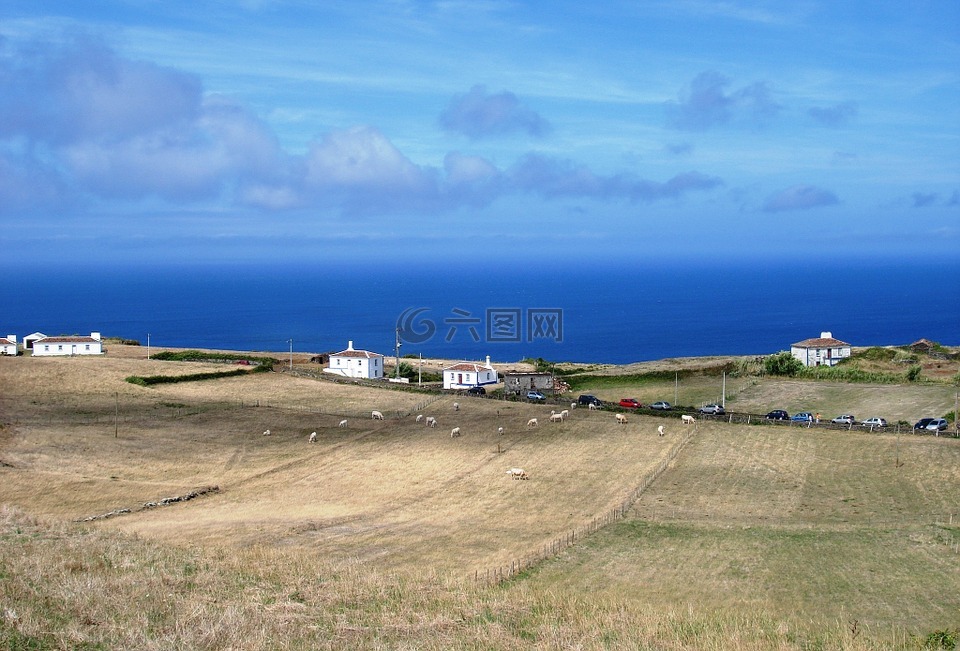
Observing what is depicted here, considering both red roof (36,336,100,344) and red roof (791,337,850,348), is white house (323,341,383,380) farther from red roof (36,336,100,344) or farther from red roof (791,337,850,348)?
red roof (791,337,850,348)

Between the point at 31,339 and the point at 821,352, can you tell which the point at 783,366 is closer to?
the point at 821,352

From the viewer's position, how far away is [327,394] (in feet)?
214

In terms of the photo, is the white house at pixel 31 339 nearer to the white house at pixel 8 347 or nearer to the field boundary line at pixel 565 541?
the white house at pixel 8 347

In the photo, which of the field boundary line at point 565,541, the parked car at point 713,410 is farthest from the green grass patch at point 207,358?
the field boundary line at point 565,541

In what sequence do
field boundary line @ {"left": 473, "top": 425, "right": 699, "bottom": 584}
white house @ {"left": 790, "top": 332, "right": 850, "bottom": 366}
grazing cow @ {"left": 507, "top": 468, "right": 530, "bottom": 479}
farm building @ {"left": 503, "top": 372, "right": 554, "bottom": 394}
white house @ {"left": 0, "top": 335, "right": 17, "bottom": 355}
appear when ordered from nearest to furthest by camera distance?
field boundary line @ {"left": 473, "top": 425, "right": 699, "bottom": 584} < grazing cow @ {"left": 507, "top": 468, "right": 530, "bottom": 479} < farm building @ {"left": 503, "top": 372, "right": 554, "bottom": 394} < white house @ {"left": 790, "top": 332, "right": 850, "bottom": 366} < white house @ {"left": 0, "top": 335, "right": 17, "bottom": 355}

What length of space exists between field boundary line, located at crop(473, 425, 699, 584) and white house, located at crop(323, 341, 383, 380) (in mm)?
39139

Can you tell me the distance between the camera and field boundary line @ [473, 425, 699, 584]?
2516cm

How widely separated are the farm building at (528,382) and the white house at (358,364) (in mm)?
13066

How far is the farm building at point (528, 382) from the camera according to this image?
68.4 metres

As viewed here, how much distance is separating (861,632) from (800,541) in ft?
29.4

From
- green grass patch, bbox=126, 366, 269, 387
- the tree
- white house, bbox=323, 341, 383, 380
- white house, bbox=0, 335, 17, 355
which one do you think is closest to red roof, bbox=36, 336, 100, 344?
white house, bbox=0, 335, 17, 355

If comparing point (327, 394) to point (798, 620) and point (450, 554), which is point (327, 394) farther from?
point (798, 620)

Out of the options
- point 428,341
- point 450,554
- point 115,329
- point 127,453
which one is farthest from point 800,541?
point 115,329

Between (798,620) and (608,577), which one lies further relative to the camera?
(608,577)
